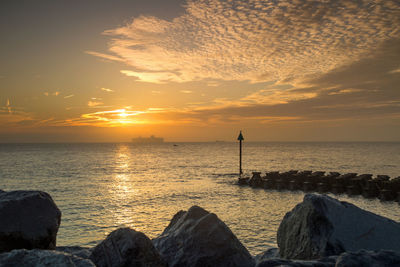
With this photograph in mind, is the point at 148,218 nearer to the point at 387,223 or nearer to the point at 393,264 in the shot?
the point at 387,223

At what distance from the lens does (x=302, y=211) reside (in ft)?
20.7

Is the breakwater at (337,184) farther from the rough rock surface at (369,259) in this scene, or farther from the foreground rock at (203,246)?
the rough rock surface at (369,259)

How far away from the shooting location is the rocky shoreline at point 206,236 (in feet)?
18.6

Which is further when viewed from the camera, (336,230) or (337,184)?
(337,184)

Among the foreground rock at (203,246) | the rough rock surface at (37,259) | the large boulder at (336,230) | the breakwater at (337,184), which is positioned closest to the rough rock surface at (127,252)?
the foreground rock at (203,246)

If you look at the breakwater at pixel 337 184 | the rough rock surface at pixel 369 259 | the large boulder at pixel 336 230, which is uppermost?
the rough rock surface at pixel 369 259

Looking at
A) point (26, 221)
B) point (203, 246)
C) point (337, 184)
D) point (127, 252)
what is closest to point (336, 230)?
point (203, 246)

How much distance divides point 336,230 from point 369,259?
2.54 m

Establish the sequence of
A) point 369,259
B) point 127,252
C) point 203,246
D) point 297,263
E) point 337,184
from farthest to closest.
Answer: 1. point 337,184
2. point 203,246
3. point 127,252
4. point 297,263
5. point 369,259

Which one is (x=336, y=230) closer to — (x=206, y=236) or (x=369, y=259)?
(x=369, y=259)

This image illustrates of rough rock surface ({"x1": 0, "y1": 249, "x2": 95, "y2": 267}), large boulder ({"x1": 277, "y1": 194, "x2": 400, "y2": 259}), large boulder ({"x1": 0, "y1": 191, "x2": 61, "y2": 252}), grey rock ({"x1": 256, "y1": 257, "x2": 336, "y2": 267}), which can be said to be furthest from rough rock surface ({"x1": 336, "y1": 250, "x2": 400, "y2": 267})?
large boulder ({"x1": 0, "y1": 191, "x2": 61, "y2": 252})

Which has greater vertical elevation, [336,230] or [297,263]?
[297,263]

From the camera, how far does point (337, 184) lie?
90.1 ft

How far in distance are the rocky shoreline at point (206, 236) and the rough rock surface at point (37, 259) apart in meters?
1.95
